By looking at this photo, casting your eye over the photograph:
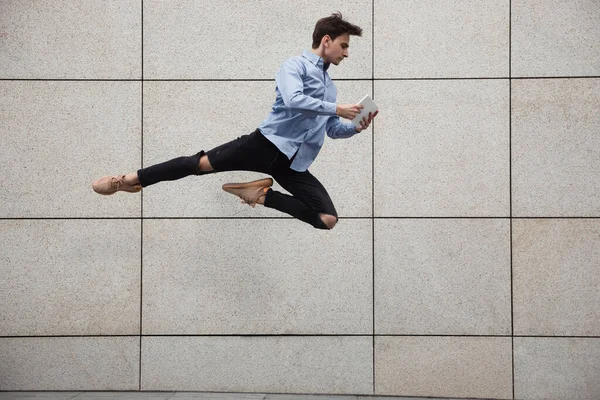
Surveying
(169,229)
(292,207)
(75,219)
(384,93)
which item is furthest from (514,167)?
(75,219)

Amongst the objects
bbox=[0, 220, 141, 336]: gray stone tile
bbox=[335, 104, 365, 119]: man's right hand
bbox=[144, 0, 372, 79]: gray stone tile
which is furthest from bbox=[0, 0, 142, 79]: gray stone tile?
bbox=[335, 104, 365, 119]: man's right hand

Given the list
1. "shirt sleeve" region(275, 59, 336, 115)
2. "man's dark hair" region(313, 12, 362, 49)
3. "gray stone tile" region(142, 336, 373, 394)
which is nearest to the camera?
"shirt sleeve" region(275, 59, 336, 115)

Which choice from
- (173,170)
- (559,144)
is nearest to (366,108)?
(173,170)

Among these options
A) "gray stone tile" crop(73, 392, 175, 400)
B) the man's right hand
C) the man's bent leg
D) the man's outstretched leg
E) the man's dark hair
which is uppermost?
the man's dark hair

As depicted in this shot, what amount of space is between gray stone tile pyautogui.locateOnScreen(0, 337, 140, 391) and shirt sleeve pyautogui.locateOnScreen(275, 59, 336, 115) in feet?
8.30

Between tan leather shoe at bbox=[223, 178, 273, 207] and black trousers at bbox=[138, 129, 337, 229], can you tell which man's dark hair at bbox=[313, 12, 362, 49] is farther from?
tan leather shoe at bbox=[223, 178, 273, 207]

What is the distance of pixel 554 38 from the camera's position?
5223 millimetres

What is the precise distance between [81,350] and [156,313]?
0.67 meters

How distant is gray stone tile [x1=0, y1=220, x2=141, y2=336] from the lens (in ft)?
17.3

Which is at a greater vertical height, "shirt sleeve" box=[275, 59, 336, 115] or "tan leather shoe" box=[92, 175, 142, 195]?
"shirt sleeve" box=[275, 59, 336, 115]

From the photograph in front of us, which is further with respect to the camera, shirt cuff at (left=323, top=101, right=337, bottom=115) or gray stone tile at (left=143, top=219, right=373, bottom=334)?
gray stone tile at (left=143, top=219, right=373, bottom=334)

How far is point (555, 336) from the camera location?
5.18 meters

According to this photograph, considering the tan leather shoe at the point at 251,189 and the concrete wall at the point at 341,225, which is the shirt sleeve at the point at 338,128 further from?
the concrete wall at the point at 341,225

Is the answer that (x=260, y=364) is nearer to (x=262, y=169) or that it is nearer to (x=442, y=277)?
(x=442, y=277)
